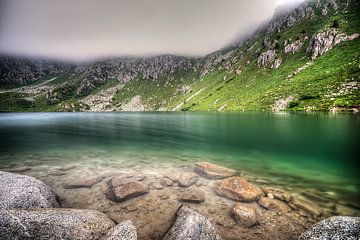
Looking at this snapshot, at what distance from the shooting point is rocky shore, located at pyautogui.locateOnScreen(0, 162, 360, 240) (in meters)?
10.4

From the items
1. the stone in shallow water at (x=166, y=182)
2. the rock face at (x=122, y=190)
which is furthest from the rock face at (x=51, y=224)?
the stone in shallow water at (x=166, y=182)

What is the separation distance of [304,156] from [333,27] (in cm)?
22902

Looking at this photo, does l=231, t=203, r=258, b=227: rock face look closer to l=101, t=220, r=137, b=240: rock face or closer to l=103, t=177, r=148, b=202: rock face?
Result: l=101, t=220, r=137, b=240: rock face

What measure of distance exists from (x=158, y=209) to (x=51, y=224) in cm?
706

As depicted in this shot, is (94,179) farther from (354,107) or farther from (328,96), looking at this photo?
(328,96)

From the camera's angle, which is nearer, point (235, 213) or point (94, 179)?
point (235, 213)

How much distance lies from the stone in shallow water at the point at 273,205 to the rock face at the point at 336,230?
4982 mm

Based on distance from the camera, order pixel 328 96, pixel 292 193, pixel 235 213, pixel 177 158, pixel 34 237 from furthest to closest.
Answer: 1. pixel 328 96
2. pixel 177 158
3. pixel 292 193
4. pixel 235 213
5. pixel 34 237

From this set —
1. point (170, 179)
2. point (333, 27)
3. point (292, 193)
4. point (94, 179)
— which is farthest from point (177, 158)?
point (333, 27)

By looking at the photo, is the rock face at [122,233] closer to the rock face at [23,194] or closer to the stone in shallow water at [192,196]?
the rock face at [23,194]

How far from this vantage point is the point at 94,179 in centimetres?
2123

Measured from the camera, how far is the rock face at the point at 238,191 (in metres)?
17.0

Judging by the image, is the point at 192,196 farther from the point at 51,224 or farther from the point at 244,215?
the point at 51,224

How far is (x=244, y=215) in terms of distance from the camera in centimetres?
1430
